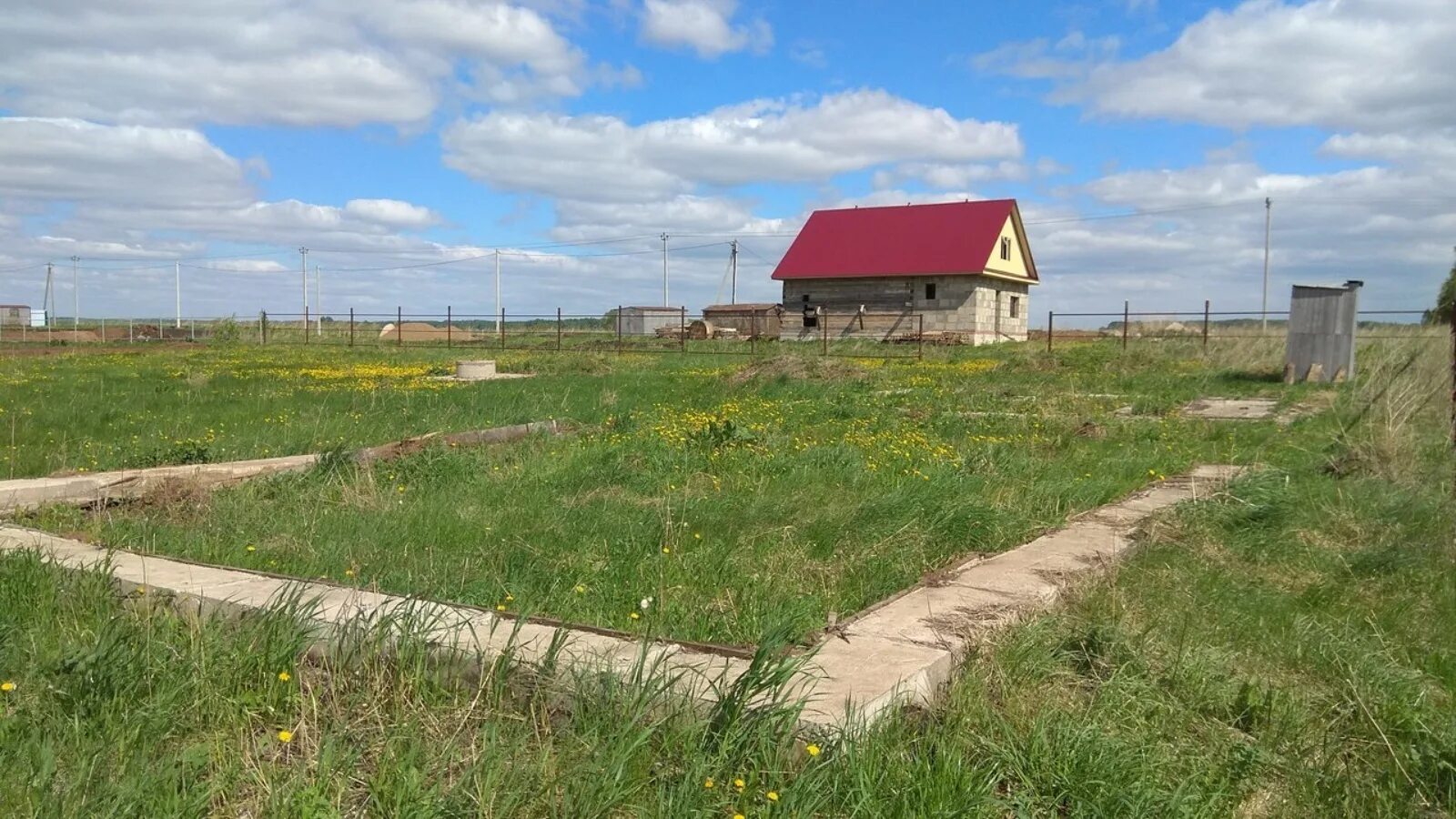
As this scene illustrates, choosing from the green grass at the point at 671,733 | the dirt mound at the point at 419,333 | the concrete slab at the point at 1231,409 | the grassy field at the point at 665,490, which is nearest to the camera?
the green grass at the point at 671,733

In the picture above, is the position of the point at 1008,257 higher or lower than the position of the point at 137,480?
higher

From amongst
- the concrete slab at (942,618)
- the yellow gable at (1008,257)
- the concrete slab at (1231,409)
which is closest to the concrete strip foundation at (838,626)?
the concrete slab at (942,618)

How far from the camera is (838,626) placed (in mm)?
3924

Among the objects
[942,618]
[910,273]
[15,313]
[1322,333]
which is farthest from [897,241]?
[15,313]

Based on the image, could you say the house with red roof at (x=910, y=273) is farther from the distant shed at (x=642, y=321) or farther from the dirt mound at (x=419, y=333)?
the dirt mound at (x=419, y=333)

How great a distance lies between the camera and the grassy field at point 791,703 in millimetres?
2748

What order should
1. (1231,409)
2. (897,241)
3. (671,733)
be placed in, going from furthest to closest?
(897,241)
(1231,409)
(671,733)

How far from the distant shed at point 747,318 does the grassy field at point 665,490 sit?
2765cm

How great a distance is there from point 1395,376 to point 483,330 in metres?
49.5

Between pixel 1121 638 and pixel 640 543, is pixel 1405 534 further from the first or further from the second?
pixel 640 543

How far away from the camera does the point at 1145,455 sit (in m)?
8.91

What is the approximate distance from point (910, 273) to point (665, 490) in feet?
115

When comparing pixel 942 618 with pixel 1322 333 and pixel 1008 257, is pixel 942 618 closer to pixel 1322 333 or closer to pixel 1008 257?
pixel 1322 333

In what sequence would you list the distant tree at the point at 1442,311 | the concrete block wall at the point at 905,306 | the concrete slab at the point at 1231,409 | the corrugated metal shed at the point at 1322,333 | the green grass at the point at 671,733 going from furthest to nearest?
1. the concrete block wall at the point at 905,306
2. the distant tree at the point at 1442,311
3. the corrugated metal shed at the point at 1322,333
4. the concrete slab at the point at 1231,409
5. the green grass at the point at 671,733
